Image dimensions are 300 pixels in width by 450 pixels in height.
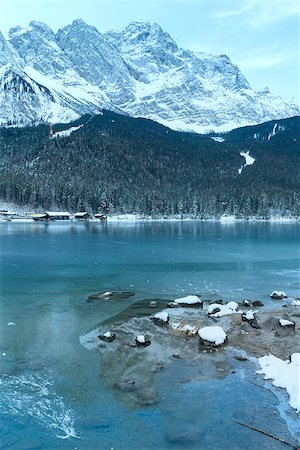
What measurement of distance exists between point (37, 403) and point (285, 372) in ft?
41.7

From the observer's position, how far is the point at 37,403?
20.0 metres

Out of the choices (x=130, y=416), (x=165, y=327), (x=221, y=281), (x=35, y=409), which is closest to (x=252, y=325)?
(x=165, y=327)

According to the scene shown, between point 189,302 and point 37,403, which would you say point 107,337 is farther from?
point 189,302

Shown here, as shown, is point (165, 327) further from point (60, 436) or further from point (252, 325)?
point (60, 436)

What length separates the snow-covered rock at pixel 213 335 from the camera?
27.4 meters

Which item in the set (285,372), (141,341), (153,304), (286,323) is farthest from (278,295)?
(285,372)

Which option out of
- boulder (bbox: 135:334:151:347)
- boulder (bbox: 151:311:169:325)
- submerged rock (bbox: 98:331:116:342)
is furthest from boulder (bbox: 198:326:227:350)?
submerged rock (bbox: 98:331:116:342)

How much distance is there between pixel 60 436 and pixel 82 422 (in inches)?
47.3

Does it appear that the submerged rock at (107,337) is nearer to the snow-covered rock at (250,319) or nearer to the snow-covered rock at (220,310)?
the snow-covered rock at (220,310)

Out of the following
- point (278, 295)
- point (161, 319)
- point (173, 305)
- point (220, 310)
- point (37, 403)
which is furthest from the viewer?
point (278, 295)

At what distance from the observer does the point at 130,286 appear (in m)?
47.8

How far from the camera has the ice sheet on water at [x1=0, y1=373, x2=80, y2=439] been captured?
1823 cm

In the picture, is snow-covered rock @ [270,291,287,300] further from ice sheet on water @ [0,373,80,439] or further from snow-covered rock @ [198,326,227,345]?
ice sheet on water @ [0,373,80,439]

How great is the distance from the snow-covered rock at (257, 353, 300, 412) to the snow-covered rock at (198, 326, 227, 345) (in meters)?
3.15
